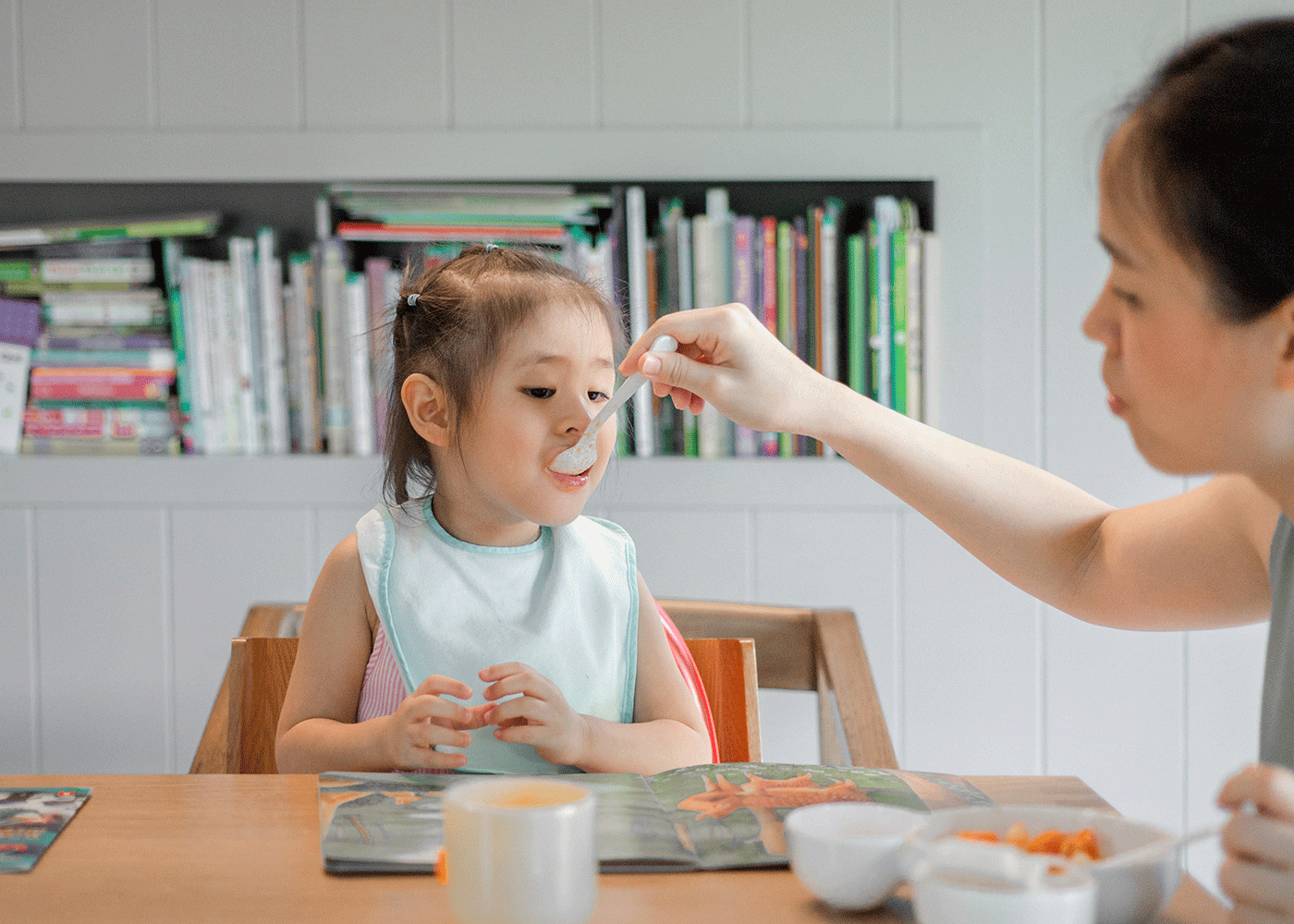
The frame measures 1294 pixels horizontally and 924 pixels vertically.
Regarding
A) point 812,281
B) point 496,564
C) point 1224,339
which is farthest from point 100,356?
point 1224,339

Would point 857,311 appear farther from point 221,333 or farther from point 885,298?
point 221,333

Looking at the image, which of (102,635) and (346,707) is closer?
(346,707)

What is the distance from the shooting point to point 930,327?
78.5 inches

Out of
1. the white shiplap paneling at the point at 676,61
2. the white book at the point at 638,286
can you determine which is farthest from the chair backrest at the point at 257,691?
the white shiplap paneling at the point at 676,61

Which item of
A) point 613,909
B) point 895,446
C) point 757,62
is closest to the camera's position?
point 613,909

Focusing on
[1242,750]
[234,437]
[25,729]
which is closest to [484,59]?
[234,437]

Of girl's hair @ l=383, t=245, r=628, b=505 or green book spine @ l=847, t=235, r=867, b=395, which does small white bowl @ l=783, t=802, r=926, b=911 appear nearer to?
girl's hair @ l=383, t=245, r=628, b=505

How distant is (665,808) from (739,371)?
1.51 feet

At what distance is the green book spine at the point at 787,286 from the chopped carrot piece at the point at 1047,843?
140cm

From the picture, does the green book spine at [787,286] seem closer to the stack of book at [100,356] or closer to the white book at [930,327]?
the white book at [930,327]

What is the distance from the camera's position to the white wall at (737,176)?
2.01m

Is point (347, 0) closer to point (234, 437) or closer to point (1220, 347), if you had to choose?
point (234, 437)

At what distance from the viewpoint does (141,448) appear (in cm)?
209

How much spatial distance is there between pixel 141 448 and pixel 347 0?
89cm
